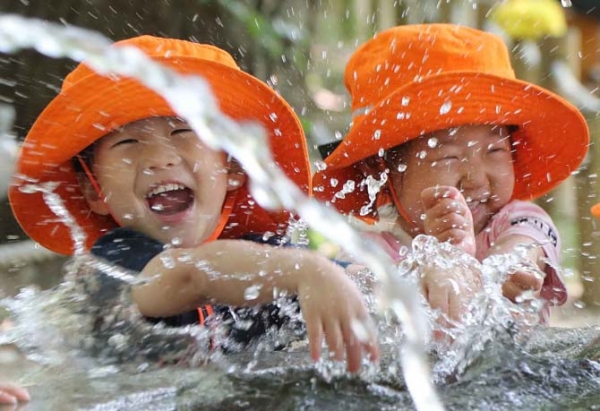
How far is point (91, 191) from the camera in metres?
1.88

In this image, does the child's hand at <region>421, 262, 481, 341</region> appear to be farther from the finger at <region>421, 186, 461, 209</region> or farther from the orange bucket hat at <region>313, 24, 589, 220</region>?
the orange bucket hat at <region>313, 24, 589, 220</region>

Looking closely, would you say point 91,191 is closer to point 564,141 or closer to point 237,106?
point 237,106

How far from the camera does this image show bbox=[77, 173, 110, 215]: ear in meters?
1.88

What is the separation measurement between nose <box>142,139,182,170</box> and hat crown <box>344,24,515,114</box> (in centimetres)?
59

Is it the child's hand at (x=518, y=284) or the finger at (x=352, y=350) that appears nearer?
the finger at (x=352, y=350)

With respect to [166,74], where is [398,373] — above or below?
below

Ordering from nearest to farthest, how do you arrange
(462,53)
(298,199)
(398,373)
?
(398,373), (298,199), (462,53)

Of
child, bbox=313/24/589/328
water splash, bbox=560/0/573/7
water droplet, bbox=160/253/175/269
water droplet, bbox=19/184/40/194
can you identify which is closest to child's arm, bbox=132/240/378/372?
water droplet, bbox=160/253/175/269

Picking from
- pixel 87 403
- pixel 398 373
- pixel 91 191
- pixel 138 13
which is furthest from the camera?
pixel 138 13

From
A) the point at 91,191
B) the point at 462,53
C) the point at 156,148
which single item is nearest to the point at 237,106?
the point at 156,148

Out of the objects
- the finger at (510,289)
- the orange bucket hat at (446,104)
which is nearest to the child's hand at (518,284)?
the finger at (510,289)

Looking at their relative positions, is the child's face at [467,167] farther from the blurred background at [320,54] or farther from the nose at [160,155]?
the blurred background at [320,54]

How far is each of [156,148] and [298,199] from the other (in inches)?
16.5

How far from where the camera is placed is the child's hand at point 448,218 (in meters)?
1.70
